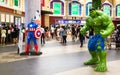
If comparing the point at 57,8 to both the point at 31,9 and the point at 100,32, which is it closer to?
the point at 31,9

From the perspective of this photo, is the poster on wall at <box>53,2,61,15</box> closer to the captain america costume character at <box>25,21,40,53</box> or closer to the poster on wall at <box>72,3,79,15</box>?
the poster on wall at <box>72,3,79,15</box>

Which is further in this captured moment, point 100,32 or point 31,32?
point 31,32

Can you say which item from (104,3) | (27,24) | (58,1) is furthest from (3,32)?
(104,3)

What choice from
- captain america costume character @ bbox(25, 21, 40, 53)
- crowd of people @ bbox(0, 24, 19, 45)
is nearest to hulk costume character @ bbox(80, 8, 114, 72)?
captain america costume character @ bbox(25, 21, 40, 53)

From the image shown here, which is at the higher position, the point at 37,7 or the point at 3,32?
the point at 37,7

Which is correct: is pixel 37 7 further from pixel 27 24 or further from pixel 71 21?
pixel 71 21

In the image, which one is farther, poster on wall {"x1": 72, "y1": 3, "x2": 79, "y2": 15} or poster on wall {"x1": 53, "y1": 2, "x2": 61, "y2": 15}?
poster on wall {"x1": 72, "y1": 3, "x2": 79, "y2": 15}

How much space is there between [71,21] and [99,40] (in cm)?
4202

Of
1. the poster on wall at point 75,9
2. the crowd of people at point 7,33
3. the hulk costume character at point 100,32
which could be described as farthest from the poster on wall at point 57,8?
the hulk costume character at point 100,32

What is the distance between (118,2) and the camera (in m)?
58.0

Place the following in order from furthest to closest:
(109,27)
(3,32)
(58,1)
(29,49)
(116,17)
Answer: (116,17)
(58,1)
(3,32)
(29,49)
(109,27)

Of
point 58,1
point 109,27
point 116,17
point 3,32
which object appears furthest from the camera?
point 116,17

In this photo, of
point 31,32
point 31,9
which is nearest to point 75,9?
point 31,9

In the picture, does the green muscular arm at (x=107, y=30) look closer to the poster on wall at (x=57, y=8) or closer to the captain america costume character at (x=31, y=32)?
the captain america costume character at (x=31, y=32)
